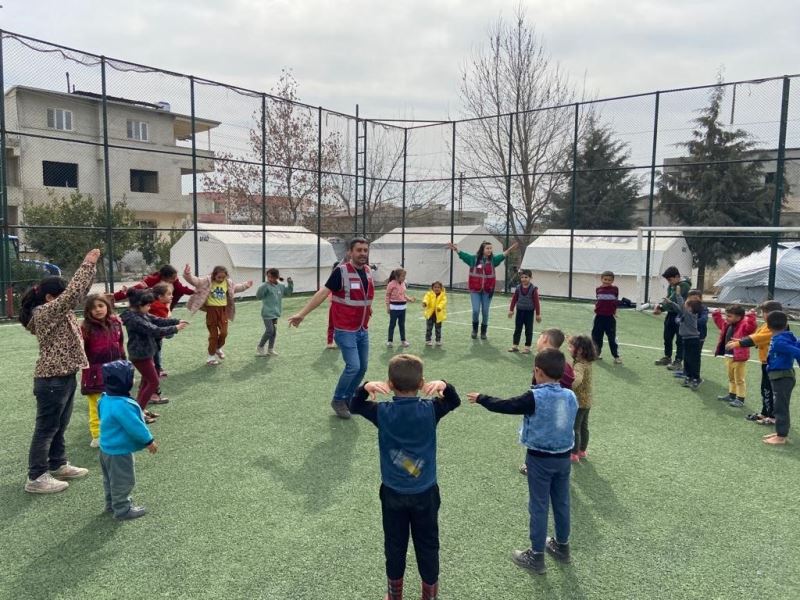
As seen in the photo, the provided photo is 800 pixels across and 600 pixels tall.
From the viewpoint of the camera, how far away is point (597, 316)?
347 inches

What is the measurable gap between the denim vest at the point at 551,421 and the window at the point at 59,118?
19.7 meters

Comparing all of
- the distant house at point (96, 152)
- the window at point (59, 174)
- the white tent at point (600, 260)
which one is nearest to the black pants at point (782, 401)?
the white tent at point (600, 260)

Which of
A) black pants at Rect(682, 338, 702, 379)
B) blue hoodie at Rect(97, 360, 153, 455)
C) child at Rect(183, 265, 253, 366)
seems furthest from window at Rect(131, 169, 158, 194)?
blue hoodie at Rect(97, 360, 153, 455)

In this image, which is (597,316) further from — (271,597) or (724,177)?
(724,177)

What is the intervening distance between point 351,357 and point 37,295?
8.97 ft

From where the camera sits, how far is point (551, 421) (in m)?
3.09

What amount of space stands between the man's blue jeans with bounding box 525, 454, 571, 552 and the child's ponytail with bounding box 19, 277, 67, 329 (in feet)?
11.5

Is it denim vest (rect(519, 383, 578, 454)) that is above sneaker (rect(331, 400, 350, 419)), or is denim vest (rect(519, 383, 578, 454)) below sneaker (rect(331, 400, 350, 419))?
above

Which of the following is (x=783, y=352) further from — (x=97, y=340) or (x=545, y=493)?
(x=97, y=340)

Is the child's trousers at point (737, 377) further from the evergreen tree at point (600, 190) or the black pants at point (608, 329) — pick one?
the evergreen tree at point (600, 190)

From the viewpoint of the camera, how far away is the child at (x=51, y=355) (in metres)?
3.95

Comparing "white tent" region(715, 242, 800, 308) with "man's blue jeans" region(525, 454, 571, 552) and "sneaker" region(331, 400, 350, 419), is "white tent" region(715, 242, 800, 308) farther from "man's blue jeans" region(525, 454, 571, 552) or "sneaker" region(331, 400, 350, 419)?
"man's blue jeans" region(525, 454, 571, 552)

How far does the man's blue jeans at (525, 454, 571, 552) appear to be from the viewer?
123 inches

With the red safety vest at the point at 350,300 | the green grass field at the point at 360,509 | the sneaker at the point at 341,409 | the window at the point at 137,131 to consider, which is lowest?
the green grass field at the point at 360,509
